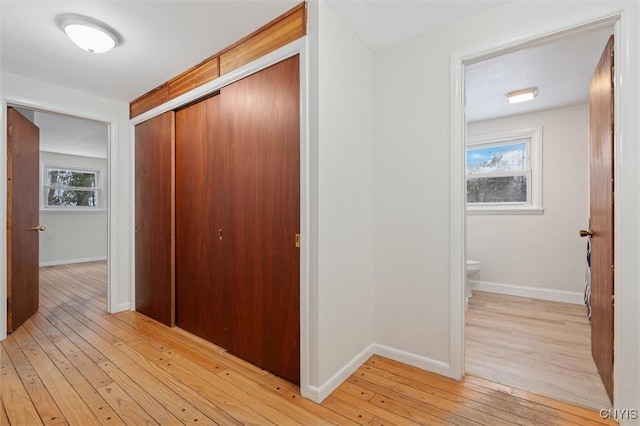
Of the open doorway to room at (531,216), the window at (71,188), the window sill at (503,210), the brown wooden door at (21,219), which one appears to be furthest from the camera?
the window at (71,188)

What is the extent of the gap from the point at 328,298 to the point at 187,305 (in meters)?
1.59

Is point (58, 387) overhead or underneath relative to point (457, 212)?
underneath

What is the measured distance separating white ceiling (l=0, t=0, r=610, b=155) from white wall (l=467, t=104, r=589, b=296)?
591 millimetres

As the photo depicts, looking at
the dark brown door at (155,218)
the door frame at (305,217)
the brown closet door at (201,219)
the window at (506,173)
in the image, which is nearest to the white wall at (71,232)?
the dark brown door at (155,218)

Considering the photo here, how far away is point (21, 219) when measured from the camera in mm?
2879

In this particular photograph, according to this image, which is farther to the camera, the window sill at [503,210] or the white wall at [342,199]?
the window sill at [503,210]

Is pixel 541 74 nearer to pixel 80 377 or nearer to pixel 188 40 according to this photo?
pixel 188 40

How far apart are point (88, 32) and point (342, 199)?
6.52 feet

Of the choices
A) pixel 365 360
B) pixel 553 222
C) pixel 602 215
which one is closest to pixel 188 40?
pixel 365 360

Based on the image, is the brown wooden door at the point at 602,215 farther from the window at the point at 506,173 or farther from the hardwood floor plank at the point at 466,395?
the window at the point at 506,173

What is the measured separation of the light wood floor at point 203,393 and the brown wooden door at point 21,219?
51cm

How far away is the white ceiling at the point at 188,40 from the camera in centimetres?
179

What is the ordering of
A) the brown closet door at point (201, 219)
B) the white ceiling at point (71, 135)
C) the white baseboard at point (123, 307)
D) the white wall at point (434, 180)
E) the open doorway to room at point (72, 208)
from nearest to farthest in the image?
1. the white wall at point (434, 180)
2. the brown closet door at point (201, 219)
3. the white baseboard at point (123, 307)
4. the white ceiling at point (71, 135)
5. the open doorway to room at point (72, 208)

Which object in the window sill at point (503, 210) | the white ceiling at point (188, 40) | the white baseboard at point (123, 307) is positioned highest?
the white ceiling at point (188, 40)
